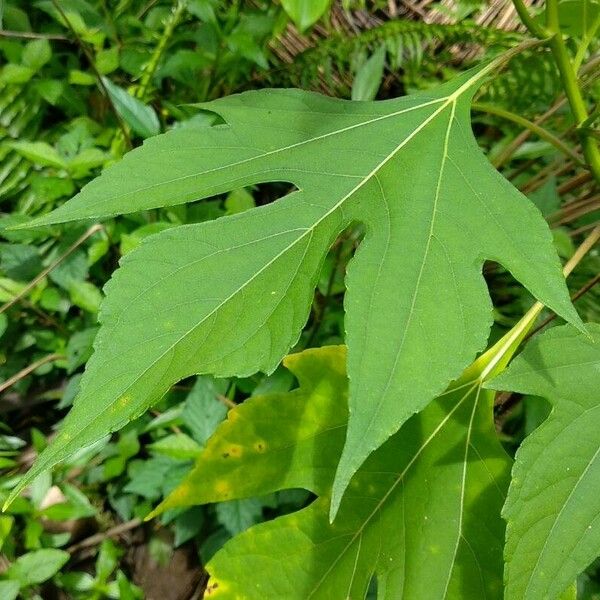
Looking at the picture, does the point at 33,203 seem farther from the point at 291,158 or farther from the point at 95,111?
the point at 291,158

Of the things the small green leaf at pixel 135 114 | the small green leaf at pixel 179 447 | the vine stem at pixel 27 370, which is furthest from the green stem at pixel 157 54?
the small green leaf at pixel 179 447

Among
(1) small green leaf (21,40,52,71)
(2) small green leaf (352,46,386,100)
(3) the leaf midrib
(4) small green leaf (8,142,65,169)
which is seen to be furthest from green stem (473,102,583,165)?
(1) small green leaf (21,40,52,71)

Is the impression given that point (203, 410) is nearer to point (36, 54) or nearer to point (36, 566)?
point (36, 566)

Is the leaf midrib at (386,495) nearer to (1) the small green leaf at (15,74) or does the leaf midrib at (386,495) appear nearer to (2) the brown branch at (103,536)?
(2) the brown branch at (103,536)

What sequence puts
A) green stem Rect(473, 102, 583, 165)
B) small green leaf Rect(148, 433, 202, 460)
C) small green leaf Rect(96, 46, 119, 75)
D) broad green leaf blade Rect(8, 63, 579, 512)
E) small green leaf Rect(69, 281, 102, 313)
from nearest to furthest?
broad green leaf blade Rect(8, 63, 579, 512) → green stem Rect(473, 102, 583, 165) → small green leaf Rect(148, 433, 202, 460) → small green leaf Rect(69, 281, 102, 313) → small green leaf Rect(96, 46, 119, 75)

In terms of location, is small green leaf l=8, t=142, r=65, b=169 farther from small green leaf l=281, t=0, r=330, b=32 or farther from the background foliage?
small green leaf l=281, t=0, r=330, b=32

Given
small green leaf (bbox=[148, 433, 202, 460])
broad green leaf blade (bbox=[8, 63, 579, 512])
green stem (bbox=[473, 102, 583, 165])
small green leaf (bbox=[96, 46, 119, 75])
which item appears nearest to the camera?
broad green leaf blade (bbox=[8, 63, 579, 512])

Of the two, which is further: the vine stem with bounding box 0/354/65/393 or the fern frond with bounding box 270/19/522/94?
the fern frond with bounding box 270/19/522/94
